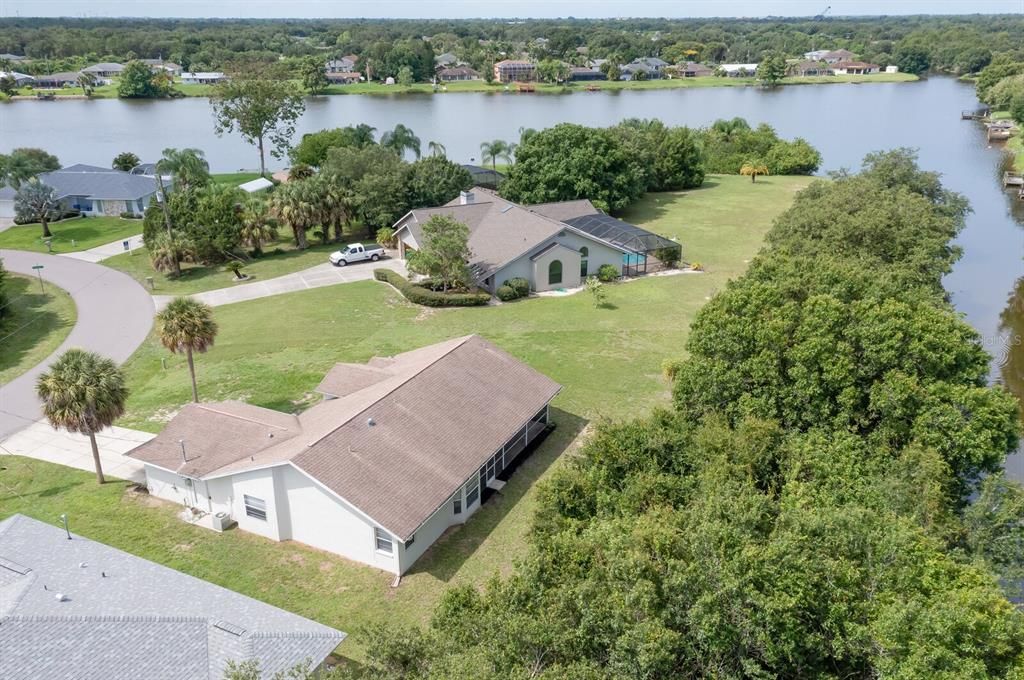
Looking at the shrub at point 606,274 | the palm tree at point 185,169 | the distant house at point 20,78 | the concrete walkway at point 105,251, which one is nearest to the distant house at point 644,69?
the distant house at point 20,78

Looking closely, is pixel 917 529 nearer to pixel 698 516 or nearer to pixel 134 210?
pixel 698 516

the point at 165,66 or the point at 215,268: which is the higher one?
the point at 165,66

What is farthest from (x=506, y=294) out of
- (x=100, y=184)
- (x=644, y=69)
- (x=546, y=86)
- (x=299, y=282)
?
(x=644, y=69)

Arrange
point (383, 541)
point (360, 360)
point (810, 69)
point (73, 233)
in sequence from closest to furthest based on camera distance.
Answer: point (383, 541) → point (360, 360) → point (73, 233) → point (810, 69)

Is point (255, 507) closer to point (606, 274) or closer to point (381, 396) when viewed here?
point (381, 396)

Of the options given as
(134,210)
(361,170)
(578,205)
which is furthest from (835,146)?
(134,210)

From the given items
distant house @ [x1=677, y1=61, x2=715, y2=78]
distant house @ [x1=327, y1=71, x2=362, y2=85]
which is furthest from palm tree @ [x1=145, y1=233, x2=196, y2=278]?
distant house @ [x1=677, y1=61, x2=715, y2=78]
